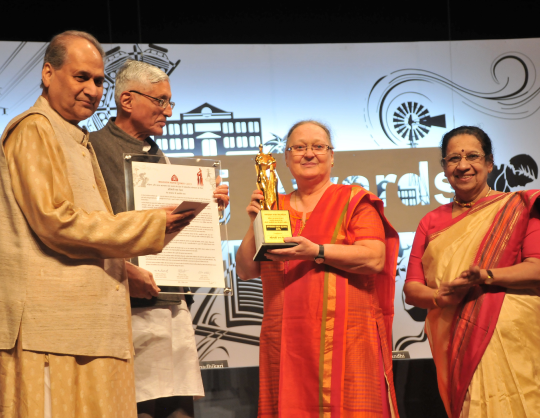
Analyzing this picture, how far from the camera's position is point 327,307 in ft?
8.07

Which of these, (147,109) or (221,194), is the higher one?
(147,109)

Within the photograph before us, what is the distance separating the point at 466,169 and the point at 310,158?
78 cm

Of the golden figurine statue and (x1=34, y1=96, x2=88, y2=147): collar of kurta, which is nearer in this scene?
(x1=34, y1=96, x2=88, y2=147): collar of kurta

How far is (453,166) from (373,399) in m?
1.20

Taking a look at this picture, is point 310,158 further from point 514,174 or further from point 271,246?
point 514,174

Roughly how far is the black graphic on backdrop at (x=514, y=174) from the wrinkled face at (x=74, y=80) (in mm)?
3278

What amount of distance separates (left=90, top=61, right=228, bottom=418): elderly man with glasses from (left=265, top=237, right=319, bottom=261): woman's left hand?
0.29 m

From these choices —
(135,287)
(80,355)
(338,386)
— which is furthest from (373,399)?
(80,355)

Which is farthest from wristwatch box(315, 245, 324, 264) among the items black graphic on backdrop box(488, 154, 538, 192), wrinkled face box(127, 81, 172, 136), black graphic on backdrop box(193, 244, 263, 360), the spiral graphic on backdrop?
black graphic on backdrop box(488, 154, 538, 192)

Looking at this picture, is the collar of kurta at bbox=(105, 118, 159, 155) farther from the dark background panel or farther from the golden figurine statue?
the dark background panel

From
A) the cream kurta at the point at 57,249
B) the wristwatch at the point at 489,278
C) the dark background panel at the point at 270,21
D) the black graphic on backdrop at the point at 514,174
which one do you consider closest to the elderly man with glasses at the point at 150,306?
the cream kurta at the point at 57,249

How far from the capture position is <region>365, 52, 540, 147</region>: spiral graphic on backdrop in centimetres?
438

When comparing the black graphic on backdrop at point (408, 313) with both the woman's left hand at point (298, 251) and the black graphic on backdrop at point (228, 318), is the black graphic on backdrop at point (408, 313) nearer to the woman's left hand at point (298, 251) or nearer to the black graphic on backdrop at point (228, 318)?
the black graphic on backdrop at point (228, 318)

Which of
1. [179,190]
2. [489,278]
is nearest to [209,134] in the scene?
[179,190]
